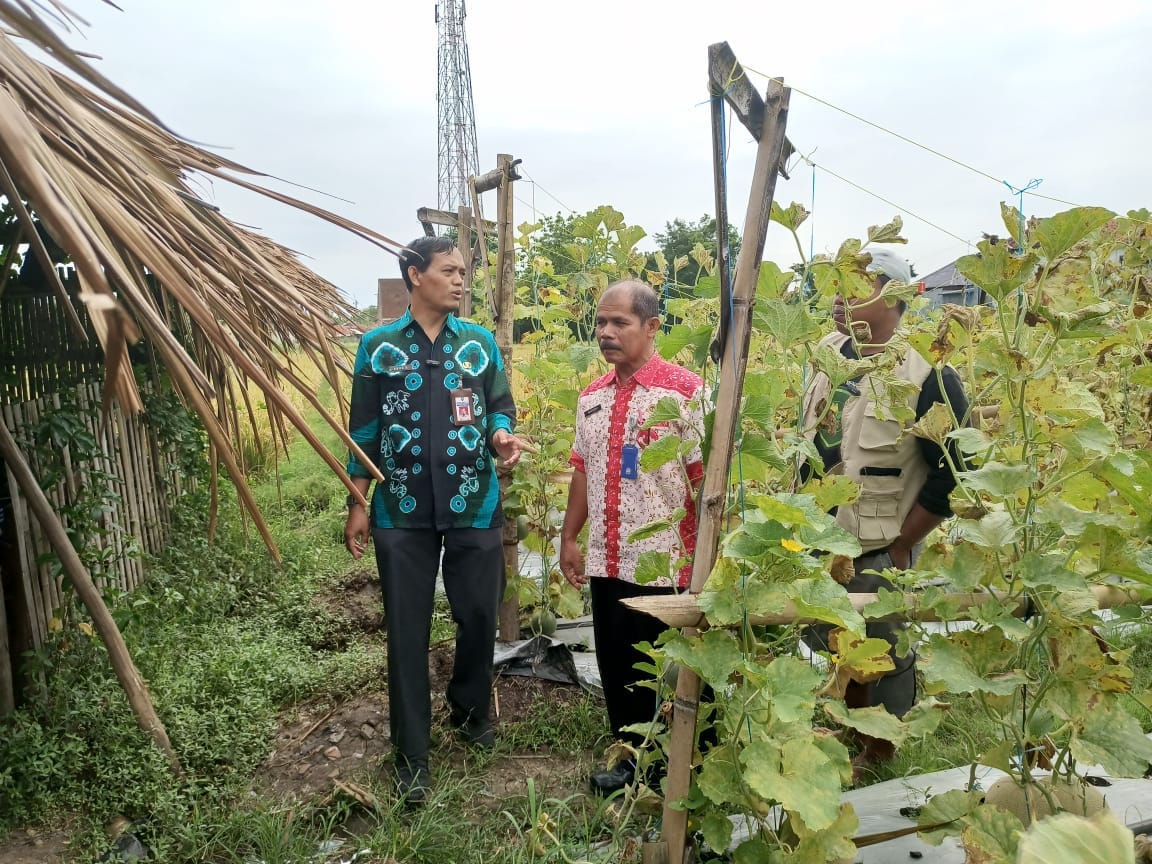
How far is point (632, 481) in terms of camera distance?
8.68 feet

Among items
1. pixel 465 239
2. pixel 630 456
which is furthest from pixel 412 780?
pixel 465 239

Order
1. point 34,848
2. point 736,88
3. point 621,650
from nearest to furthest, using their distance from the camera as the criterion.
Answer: point 736,88 → point 34,848 → point 621,650

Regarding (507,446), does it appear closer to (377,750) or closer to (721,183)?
(377,750)

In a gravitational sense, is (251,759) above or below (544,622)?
below

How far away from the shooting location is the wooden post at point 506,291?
3861 mm

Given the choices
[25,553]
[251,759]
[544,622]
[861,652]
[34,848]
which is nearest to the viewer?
[861,652]

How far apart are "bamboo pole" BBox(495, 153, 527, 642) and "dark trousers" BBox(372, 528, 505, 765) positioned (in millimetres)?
827

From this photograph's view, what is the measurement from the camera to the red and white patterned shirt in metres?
2.60

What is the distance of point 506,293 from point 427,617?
1.60 metres

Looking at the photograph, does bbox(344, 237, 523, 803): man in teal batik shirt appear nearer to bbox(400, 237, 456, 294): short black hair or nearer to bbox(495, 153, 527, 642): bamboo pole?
bbox(400, 237, 456, 294): short black hair

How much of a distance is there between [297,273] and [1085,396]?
9.32ft

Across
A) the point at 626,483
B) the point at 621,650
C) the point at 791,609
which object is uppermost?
the point at 626,483

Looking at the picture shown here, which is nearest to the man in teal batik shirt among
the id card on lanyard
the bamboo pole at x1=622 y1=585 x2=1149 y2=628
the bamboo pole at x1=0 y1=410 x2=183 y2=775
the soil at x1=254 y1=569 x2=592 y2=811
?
the soil at x1=254 y1=569 x2=592 y2=811

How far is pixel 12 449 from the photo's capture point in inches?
105
